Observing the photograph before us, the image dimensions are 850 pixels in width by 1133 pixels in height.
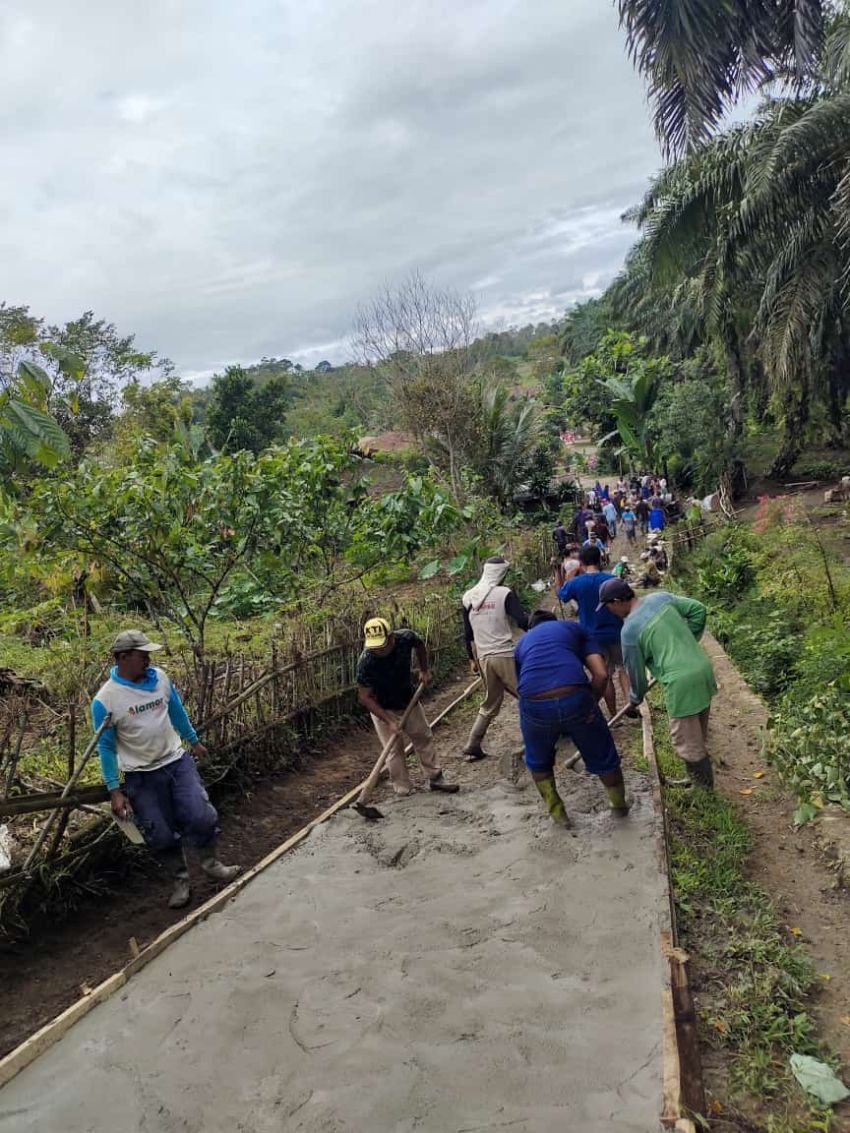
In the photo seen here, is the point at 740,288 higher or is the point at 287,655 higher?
the point at 740,288

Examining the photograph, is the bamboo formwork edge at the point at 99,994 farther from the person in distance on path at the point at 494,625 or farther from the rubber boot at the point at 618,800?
the person in distance on path at the point at 494,625

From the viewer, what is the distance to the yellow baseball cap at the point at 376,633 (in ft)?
17.1

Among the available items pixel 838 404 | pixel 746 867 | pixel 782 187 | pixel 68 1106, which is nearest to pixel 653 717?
pixel 746 867

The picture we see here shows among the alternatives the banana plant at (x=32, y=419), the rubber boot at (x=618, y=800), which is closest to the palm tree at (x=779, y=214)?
the rubber boot at (x=618, y=800)

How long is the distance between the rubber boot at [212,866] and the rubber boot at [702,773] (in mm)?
2865

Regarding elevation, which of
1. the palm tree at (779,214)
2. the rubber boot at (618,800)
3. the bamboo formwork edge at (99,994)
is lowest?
the rubber boot at (618,800)

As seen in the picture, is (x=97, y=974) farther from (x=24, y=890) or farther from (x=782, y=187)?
(x=782, y=187)

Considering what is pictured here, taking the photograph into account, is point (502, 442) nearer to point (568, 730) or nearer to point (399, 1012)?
point (568, 730)

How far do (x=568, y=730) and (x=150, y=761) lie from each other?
90.8 inches

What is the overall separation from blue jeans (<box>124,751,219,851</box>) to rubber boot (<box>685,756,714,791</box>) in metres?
2.94

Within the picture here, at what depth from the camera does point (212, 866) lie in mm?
4684

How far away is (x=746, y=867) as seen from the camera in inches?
167

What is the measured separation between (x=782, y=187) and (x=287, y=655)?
10.8 metres

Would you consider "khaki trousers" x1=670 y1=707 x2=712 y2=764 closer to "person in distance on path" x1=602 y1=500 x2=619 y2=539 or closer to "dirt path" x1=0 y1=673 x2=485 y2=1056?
"dirt path" x1=0 y1=673 x2=485 y2=1056
